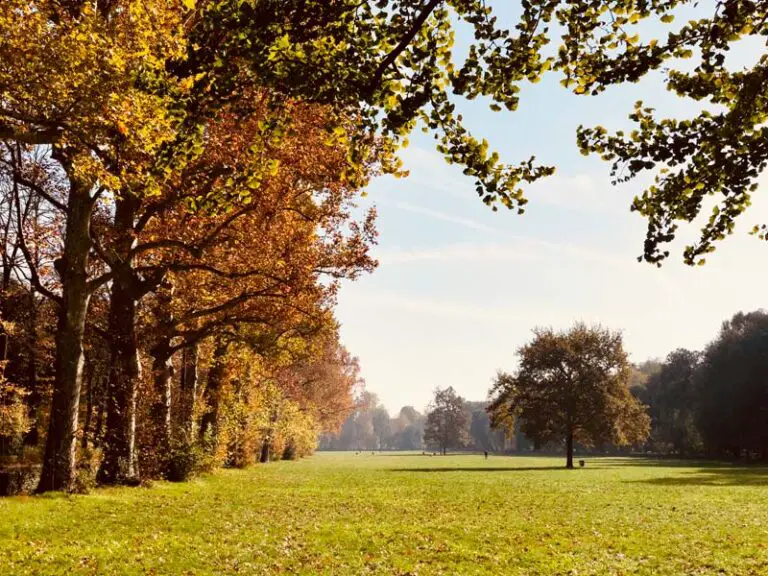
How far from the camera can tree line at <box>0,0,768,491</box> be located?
22.4 feet

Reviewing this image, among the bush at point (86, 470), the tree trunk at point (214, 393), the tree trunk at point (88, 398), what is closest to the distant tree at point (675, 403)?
the tree trunk at point (214, 393)

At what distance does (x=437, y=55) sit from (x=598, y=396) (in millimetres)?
52933

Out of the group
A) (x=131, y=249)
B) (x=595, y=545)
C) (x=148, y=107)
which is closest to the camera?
(x=148, y=107)

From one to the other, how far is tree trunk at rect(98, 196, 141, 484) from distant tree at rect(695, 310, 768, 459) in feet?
218

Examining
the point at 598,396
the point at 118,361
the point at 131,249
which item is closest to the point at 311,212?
the point at 131,249

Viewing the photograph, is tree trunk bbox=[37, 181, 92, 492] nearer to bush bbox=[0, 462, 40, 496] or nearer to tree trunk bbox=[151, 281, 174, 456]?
bush bbox=[0, 462, 40, 496]

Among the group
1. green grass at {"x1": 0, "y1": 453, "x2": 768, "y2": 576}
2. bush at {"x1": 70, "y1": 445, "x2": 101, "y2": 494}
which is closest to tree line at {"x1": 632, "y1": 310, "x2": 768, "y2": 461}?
green grass at {"x1": 0, "y1": 453, "x2": 768, "y2": 576}

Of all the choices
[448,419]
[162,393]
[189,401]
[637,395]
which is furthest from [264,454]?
[448,419]

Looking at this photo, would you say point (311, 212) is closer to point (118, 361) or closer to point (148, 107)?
point (118, 361)

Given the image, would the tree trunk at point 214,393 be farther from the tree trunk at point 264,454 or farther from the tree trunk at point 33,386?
the tree trunk at point 264,454

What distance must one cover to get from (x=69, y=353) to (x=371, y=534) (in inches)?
→ 451

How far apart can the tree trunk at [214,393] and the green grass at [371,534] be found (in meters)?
8.85

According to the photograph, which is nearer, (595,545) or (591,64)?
(591,64)

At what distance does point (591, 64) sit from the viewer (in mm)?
7371
